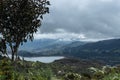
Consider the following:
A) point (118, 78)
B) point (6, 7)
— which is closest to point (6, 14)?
point (6, 7)

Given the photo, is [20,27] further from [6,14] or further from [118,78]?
[118,78]

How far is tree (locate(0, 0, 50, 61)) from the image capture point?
3700 cm

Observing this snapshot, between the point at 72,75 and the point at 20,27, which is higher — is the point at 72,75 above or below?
below

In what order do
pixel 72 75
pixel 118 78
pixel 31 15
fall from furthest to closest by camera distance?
1. pixel 31 15
2. pixel 72 75
3. pixel 118 78

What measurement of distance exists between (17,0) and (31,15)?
99.3 inches

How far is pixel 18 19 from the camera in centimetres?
3703

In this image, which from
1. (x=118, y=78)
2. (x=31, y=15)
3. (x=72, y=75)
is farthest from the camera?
(x=31, y=15)

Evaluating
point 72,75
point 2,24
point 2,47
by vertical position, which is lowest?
point 72,75

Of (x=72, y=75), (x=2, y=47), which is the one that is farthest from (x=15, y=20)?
(x=72, y=75)

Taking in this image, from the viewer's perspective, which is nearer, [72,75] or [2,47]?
[72,75]

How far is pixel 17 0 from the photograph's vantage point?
37.7 meters

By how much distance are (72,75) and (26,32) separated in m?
13.4

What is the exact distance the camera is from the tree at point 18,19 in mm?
37000

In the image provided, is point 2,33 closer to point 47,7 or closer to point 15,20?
point 15,20
